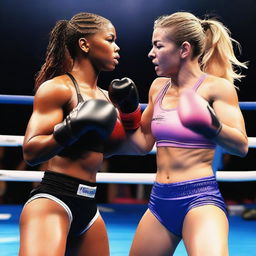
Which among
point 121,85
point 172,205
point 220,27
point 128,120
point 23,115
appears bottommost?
point 23,115

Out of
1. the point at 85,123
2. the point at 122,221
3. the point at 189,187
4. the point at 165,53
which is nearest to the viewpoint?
the point at 85,123

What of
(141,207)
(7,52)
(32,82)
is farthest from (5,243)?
(7,52)

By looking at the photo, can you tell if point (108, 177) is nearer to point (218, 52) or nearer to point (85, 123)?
point (218, 52)

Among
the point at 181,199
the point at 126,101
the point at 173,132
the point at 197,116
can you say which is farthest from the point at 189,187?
the point at 126,101

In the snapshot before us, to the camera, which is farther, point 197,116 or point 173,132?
point 173,132

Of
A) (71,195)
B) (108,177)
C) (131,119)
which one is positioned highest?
(131,119)

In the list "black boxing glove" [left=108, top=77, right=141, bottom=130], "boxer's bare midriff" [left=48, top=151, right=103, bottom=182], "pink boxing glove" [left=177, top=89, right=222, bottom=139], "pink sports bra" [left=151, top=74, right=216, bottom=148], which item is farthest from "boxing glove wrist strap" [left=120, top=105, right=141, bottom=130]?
"pink boxing glove" [left=177, top=89, right=222, bottom=139]

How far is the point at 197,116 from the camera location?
1.50 meters

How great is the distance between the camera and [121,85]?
1944 mm

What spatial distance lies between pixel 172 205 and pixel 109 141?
354mm

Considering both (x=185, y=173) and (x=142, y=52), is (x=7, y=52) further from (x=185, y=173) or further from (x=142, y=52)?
Result: (x=185, y=173)

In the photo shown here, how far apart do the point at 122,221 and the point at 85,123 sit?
184 cm

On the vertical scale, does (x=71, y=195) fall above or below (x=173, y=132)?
below

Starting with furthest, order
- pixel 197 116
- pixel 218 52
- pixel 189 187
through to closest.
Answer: pixel 218 52
pixel 189 187
pixel 197 116
